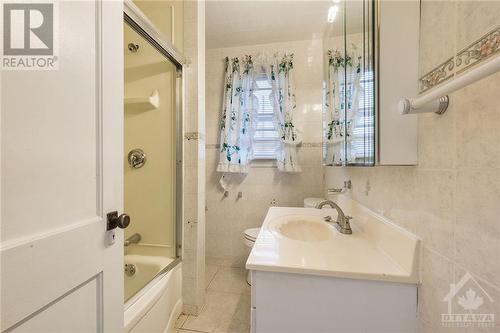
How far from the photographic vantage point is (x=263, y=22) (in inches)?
79.3

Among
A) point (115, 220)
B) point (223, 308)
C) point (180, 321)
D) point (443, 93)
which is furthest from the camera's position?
point (223, 308)

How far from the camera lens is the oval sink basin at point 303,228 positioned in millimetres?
1241

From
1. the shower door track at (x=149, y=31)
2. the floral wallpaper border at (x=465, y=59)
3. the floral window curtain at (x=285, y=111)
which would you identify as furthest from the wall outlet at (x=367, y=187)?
the shower door track at (x=149, y=31)

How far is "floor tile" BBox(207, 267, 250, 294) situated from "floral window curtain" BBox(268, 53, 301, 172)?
1.16 metres

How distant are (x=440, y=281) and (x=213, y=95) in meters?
2.39

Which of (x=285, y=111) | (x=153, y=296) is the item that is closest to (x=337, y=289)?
(x=153, y=296)

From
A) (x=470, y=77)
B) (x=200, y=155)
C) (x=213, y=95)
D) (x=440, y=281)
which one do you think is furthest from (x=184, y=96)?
(x=440, y=281)

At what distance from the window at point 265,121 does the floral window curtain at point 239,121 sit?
0.07 metres

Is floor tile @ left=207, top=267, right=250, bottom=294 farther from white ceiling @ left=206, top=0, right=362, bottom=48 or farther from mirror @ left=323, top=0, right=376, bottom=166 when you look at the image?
white ceiling @ left=206, top=0, right=362, bottom=48

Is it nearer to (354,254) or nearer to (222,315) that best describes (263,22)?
(354,254)

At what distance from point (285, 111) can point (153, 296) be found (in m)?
A: 1.93

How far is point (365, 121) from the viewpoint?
94 centimetres

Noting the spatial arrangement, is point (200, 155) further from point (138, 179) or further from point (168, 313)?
point (168, 313)

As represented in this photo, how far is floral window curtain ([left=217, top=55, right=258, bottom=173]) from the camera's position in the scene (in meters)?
2.29
